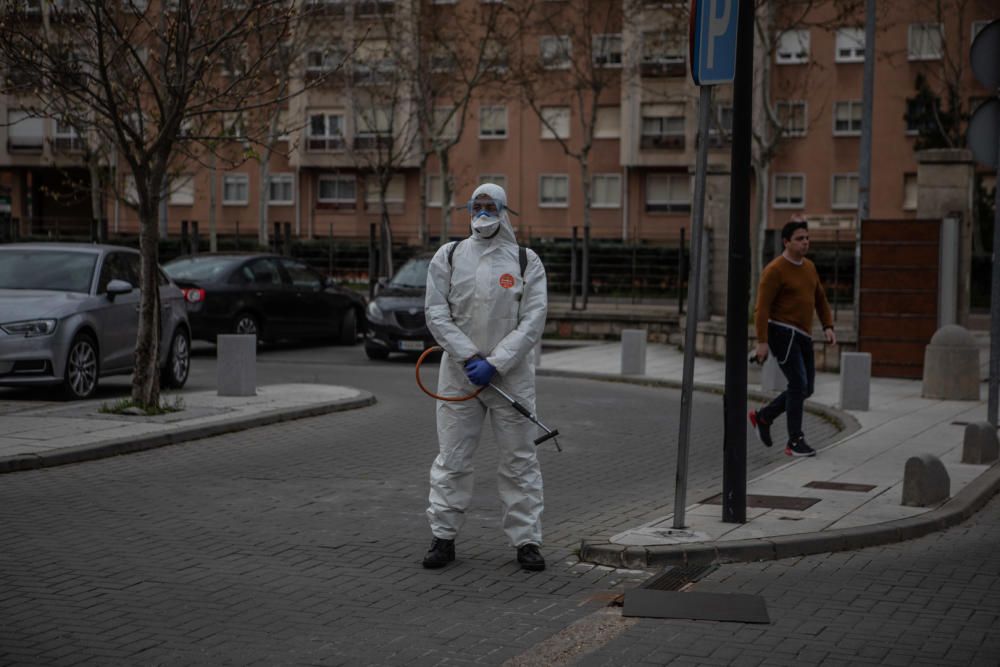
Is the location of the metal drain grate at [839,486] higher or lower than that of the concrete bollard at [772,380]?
higher

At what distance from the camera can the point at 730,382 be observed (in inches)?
328

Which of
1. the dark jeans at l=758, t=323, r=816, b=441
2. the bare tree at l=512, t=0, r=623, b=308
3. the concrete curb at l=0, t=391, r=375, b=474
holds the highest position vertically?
the bare tree at l=512, t=0, r=623, b=308

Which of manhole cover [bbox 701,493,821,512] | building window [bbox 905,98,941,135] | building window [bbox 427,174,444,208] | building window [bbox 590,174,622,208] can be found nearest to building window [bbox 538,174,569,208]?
building window [bbox 590,174,622,208]

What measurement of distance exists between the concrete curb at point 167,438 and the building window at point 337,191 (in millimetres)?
43957

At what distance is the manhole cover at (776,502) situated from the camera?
29.6 ft

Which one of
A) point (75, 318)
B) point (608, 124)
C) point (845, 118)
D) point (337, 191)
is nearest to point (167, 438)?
point (75, 318)

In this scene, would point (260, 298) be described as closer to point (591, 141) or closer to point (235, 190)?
point (591, 141)

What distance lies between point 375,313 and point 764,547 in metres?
15.6

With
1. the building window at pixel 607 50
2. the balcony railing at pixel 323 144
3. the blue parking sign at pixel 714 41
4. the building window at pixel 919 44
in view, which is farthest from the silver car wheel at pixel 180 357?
the balcony railing at pixel 323 144

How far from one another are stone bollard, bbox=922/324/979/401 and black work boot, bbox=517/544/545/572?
10.5m

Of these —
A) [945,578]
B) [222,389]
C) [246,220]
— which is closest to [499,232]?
[945,578]

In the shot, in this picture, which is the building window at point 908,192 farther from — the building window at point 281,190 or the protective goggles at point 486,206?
the protective goggles at point 486,206

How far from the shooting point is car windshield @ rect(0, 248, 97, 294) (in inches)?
611

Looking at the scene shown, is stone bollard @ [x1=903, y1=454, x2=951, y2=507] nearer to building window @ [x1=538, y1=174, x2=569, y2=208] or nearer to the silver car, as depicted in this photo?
the silver car
